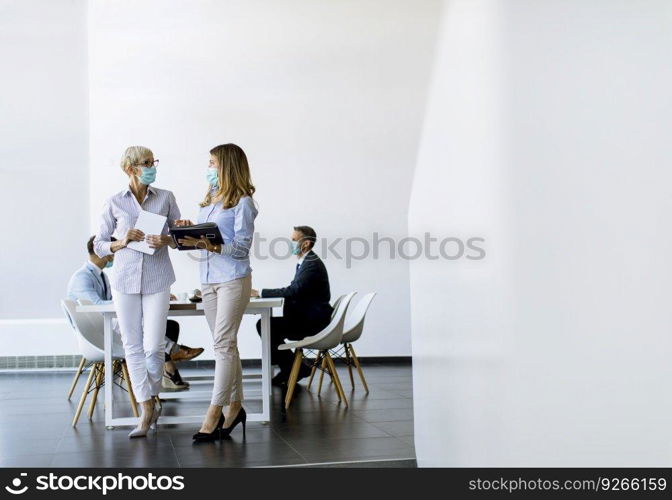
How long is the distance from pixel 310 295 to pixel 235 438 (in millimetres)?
2113

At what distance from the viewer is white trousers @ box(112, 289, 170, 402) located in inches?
163

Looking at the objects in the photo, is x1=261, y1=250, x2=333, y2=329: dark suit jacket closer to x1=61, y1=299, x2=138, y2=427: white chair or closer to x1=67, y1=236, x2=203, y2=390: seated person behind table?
x1=67, y1=236, x2=203, y2=390: seated person behind table

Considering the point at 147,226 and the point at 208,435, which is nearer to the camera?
the point at 208,435

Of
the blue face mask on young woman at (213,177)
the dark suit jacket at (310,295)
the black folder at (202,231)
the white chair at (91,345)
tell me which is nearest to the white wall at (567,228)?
the black folder at (202,231)

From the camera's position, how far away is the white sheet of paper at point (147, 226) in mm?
4141

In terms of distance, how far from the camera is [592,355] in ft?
3.82

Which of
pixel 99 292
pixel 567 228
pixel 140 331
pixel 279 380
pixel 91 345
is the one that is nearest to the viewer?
pixel 567 228

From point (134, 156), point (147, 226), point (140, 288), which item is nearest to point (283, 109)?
point (134, 156)

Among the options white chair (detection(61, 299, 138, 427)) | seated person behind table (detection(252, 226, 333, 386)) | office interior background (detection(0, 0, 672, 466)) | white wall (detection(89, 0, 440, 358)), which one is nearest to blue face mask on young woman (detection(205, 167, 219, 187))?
white chair (detection(61, 299, 138, 427))

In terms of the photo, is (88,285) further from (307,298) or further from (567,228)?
(567,228)

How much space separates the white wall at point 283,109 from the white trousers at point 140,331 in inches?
174

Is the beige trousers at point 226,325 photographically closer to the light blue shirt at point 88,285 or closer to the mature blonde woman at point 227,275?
the mature blonde woman at point 227,275

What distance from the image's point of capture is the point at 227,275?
393 cm
